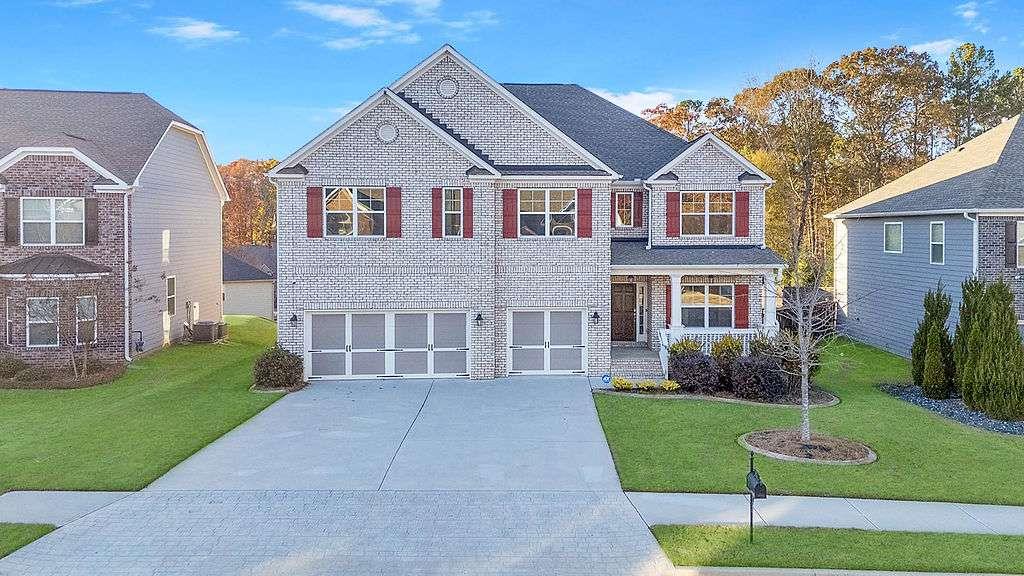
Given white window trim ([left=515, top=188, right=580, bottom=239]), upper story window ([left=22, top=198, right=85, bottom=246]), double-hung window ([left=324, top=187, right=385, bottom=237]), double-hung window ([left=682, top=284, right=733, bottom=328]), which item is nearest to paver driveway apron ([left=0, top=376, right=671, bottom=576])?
double-hung window ([left=324, top=187, right=385, bottom=237])

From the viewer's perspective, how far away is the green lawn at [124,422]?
38.7 feet

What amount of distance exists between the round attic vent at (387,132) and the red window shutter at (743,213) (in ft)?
33.3

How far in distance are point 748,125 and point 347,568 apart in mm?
42453

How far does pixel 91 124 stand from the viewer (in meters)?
26.4

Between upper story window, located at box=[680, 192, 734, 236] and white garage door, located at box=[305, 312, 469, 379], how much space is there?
7.31 meters

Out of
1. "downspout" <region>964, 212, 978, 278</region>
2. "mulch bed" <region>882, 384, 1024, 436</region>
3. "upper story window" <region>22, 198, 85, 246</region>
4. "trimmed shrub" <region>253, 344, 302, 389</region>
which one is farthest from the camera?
"upper story window" <region>22, 198, 85, 246</region>

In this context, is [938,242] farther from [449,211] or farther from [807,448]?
[449,211]

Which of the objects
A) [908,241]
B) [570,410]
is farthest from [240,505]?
[908,241]

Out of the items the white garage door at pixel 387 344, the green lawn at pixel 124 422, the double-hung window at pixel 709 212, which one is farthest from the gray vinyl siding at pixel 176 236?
the double-hung window at pixel 709 212

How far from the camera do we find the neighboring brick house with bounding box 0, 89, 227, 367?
21.6 meters

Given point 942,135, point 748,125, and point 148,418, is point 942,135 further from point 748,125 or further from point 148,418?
point 148,418

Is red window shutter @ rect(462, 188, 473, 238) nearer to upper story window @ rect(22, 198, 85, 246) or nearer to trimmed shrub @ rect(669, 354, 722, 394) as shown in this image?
trimmed shrub @ rect(669, 354, 722, 394)

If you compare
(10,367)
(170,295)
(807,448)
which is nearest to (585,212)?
(807,448)

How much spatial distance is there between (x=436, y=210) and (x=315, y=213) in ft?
10.6
